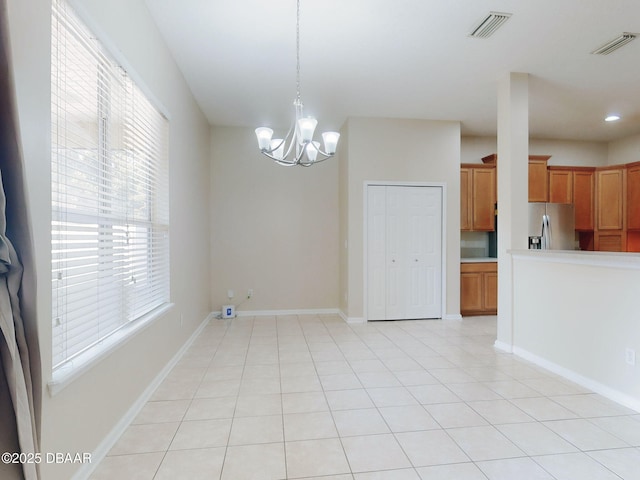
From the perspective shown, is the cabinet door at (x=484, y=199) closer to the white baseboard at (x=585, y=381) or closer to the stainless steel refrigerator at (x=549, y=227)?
the stainless steel refrigerator at (x=549, y=227)

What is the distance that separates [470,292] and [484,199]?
147cm

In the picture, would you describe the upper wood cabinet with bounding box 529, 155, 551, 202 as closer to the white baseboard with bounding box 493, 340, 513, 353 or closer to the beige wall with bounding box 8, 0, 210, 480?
the white baseboard with bounding box 493, 340, 513, 353

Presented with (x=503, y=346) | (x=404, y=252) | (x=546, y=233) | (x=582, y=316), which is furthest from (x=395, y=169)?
(x=582, y=316)

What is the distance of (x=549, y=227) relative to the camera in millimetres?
5160

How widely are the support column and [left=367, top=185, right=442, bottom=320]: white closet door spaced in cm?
138

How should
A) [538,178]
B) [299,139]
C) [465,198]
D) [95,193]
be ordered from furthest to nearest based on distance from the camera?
[538,178]
[465,198]
[299,139]
[95,193]

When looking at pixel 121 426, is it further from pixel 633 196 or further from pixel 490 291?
pixel 633 196

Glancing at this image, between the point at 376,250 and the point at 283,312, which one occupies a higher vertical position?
the point at 376,250

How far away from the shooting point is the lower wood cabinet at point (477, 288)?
519cm

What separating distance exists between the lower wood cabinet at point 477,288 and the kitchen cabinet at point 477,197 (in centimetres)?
62

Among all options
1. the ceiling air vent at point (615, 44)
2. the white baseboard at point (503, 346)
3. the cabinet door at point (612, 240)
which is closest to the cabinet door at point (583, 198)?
the cabinet door at point (612, 240)

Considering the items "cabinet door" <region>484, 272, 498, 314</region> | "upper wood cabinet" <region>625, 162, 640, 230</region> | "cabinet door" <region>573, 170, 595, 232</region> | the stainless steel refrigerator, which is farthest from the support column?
"upper wood cabinet" <region>625, 162, 640, 230</region>

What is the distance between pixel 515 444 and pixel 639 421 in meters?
1.00

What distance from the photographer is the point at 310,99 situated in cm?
425
